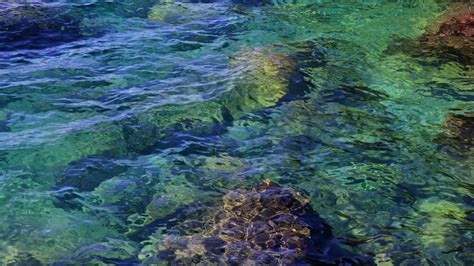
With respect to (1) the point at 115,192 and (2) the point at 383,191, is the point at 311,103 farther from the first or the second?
(1) the point at 115,192

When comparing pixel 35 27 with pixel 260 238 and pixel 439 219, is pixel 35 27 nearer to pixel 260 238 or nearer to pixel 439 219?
pixel 260 238

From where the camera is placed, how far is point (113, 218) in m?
5.71

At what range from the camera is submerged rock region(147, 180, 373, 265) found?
493 centimetres

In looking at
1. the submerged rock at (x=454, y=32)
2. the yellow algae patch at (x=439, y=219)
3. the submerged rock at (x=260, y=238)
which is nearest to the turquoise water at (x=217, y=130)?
the yellow algae patch at (x=439, y=219)

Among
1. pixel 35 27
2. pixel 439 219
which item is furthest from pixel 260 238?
pixel 35 27

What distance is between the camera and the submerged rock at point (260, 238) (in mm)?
4930

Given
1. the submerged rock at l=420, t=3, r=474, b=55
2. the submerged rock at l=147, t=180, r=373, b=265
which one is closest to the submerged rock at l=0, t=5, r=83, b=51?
the submerged rock at l=147, t=180, r=373, b=265

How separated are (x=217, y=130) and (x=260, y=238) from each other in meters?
2.76

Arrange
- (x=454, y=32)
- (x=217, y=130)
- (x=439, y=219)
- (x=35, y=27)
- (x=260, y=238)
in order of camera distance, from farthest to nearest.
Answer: (x=454, y=32), (x=35, y=27), (x=217, y=130), (x=439, y=219), (x=260, y=238)

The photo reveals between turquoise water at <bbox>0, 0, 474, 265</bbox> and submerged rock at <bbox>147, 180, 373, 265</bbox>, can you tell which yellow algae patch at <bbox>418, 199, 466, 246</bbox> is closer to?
turquoise water at <bbox>0, 0, 474, 265</bbox>

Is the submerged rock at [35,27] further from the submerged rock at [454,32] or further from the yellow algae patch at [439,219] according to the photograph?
the yellow algae patch at [439,219]

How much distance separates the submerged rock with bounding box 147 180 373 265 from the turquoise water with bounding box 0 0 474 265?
24 centimetres

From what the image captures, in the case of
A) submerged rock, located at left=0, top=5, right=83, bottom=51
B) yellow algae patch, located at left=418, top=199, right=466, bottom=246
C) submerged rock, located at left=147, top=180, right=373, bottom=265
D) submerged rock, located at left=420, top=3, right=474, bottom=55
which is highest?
submerged rock, located at left=0, top=5, right=83, bottom=51

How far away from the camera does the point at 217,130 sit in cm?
754
